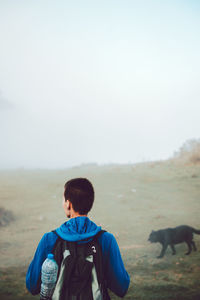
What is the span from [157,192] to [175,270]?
320cm

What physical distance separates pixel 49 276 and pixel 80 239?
0.94 feet

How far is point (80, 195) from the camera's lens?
1.51m

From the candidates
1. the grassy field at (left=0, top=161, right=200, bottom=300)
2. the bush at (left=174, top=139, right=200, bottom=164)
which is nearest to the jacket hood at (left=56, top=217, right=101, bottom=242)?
the grassy field at (left=0, top=161, right=200, bottom=300)

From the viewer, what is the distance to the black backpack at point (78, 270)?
143 centimetres

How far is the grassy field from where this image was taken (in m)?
4.33

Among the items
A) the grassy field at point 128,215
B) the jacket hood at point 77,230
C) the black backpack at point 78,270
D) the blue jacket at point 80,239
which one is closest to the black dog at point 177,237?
the grassy field at point 128,215

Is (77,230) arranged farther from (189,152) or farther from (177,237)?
(189,152)

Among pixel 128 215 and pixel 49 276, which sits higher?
pixel 49 276

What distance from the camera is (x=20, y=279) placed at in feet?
14.0

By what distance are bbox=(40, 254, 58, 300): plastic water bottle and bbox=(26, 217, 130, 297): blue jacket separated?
0.26ft

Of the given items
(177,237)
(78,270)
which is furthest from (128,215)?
(78,270)

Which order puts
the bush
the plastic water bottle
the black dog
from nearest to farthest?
1. the plastic water bottle
2. the black dog
3. the bush

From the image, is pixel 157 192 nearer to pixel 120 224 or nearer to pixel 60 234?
pixel 120 224

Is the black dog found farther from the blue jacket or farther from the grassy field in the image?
the blue jacket
